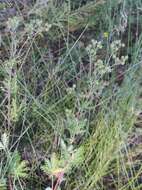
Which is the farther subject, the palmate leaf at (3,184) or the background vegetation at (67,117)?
the background vegetation at (67,117)

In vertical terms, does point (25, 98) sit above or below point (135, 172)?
above

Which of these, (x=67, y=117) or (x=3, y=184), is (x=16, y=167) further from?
(x=67, y=117)

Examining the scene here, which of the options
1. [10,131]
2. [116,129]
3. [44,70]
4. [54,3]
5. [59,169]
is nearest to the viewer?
[59,169]

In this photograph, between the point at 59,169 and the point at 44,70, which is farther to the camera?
the point at 44,70

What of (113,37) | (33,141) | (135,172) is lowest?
(135,172)

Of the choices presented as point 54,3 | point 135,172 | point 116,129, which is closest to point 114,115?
point 116,129

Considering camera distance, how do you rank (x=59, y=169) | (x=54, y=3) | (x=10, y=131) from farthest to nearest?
(x=54, y=3) < (x=10, y=131) < (x=59, y=169)

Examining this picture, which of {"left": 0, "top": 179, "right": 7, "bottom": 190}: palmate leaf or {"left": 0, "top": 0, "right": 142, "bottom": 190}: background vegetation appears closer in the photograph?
{"left": 0, "top": 179, "right": 7, "bottom": 190}: palmate leaf

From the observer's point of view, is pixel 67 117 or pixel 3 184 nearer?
pixel 3 184

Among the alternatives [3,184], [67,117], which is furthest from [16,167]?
[67,117]

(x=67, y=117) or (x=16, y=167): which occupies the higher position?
(x=67, y=117)

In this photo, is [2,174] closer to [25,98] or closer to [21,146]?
[21,146]

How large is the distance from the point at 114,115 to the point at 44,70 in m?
0.42

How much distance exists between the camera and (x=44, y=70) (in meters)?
1.83
